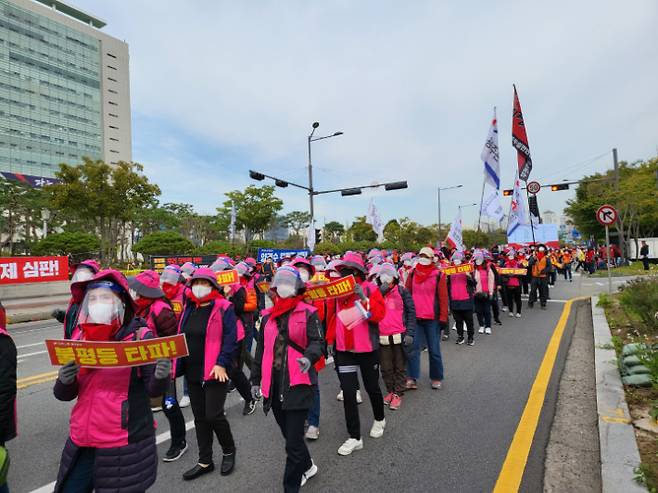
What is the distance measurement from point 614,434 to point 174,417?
12.8ft

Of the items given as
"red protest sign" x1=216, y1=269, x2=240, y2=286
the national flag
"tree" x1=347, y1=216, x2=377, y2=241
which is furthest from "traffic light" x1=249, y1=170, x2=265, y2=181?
"tree" x1=347, y1=216, x2=377, y2=241

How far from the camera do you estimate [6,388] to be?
238cm

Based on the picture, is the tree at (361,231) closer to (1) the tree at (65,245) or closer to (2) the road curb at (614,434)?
(1) the tree at (65,245)

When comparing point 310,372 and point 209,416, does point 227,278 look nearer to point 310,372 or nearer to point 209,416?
point 209,416

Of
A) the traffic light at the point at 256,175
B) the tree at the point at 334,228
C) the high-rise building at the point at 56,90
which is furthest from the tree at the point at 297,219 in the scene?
the traffic light at the point at 256,175

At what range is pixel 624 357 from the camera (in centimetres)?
489

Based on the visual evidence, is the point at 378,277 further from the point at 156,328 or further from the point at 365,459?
the point at 156,328

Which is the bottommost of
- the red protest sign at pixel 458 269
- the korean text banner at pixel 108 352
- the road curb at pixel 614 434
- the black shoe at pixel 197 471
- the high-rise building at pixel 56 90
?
the black shoe at pixel 197 471

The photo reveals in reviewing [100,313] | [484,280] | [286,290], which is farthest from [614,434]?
[484,280]

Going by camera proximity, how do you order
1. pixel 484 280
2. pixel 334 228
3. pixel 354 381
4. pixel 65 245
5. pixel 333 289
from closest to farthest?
pixel 333 289 < pixel 354 381 < pixel 484 280 < pixel 65 245 < pixel 334 228

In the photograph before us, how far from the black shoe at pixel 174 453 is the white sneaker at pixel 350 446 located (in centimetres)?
147

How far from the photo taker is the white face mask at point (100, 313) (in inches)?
86.6

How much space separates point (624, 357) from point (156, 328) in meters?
5.49

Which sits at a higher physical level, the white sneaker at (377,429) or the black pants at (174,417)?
the black pants at (174,417)
